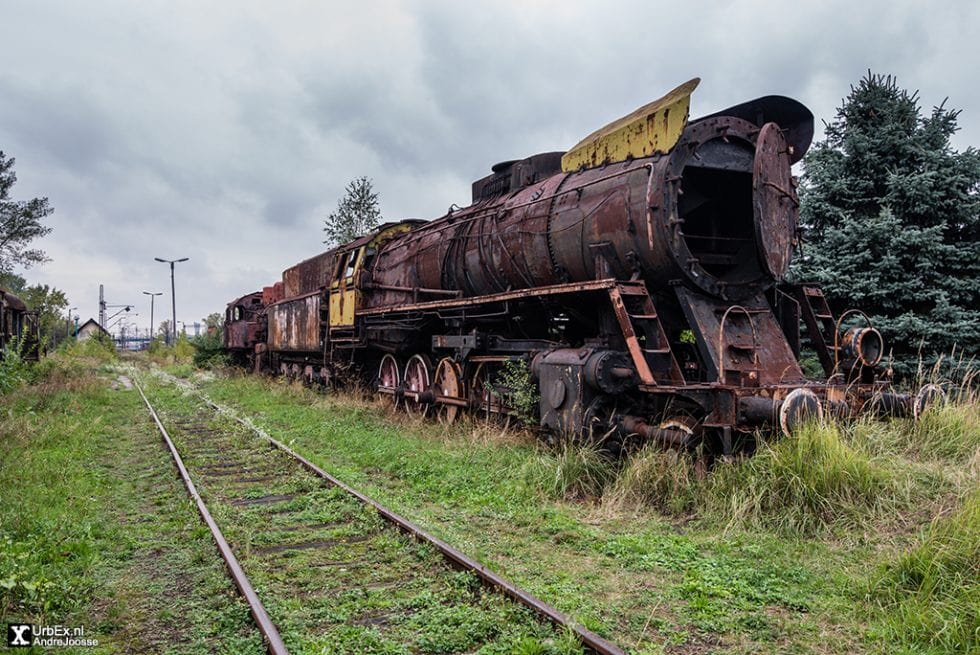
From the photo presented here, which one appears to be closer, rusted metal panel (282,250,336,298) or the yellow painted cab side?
the yellow painted cab side

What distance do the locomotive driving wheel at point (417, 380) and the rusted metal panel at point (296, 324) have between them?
4.21 m

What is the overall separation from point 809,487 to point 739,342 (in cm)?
175

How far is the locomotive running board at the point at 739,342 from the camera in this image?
6.18 m

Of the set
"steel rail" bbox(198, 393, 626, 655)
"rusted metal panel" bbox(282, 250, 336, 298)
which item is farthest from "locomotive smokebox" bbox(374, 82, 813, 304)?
"rusted metal panel" bbox(282, 250, 336, 298)

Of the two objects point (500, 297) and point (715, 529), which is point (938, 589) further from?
point (500, 297)

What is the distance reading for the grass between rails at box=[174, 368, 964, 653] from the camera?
3.61 meters

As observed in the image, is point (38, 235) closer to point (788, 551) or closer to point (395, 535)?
point (395, 535)

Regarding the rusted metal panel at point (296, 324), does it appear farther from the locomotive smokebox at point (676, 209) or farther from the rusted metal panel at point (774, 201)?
the rusted metal panel at point (774, 201)

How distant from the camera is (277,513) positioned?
625 centimetres

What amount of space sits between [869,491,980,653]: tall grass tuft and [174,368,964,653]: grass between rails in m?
0.02

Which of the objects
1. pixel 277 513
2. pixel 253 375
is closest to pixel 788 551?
pixel 277 513

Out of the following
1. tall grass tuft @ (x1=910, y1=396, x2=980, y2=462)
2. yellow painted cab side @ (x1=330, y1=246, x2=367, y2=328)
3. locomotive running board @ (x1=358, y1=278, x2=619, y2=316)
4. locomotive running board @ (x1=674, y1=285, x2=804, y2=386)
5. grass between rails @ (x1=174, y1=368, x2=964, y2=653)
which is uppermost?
yellow painted cab side @ (x1=330, y1=246, x2=367, y2=328)

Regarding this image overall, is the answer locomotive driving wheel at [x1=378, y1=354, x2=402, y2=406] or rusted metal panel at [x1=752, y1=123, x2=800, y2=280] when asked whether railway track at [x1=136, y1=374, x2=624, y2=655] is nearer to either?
rusted metal panel at [x1=752, y1=123, x2=800, y2=280]

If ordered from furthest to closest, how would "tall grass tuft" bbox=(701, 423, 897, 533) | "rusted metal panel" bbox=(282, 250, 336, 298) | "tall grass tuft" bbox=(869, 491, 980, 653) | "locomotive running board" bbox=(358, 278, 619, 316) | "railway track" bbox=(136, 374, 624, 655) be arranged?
"rusted metal panel" bbox=(282, 250, 336, 298) < "locomotive running board" bbox=(358, 278, 619, 316) < "tall grass tuft" bbox=(701, 423, 897, 533) < "railway track" bbox=(136, 374, 624, 655) < "tall grass tuft" bbox=(869, 491, 980, 653)
